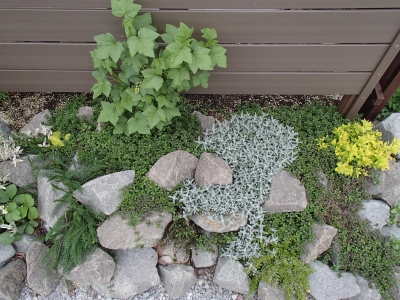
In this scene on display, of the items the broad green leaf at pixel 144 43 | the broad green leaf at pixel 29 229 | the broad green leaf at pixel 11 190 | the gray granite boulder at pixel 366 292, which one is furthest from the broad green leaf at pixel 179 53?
the gray granite boulder at pixel 366 292

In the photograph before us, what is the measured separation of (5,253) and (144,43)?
8.10 ft

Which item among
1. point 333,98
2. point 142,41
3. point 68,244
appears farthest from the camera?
point 333,98

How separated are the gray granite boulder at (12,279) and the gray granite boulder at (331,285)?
9.34 feet

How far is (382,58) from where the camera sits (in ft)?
11.0

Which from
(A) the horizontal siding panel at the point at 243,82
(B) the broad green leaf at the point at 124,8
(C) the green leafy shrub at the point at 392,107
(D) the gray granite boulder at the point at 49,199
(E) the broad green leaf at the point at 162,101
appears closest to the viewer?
(B) the broad green leaf at the point at 124,8

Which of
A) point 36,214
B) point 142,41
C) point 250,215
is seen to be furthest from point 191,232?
point 142,41

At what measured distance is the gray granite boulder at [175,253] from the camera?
3.40 meters

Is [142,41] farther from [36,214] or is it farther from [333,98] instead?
[333,98]

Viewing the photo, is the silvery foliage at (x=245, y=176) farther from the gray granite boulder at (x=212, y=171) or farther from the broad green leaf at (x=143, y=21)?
the broad green leaf at (x=143, y=21)

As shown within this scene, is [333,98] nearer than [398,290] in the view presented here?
No

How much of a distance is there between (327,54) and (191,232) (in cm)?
217

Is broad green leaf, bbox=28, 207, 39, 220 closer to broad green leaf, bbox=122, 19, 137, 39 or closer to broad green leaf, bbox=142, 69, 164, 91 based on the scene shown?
broad green leaf, bbox=142, 69, 164, 91

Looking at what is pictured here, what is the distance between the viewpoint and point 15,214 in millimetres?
3240

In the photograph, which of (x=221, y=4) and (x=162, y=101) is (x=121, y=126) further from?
(x=221, y=4)
